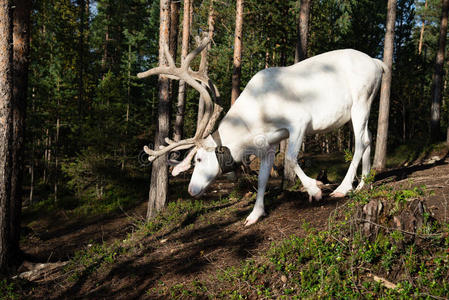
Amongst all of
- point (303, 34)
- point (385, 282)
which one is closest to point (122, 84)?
point (303, 34)

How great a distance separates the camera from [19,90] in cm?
771

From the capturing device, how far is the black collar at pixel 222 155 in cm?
521

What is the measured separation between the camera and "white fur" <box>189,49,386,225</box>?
5086 millimetres

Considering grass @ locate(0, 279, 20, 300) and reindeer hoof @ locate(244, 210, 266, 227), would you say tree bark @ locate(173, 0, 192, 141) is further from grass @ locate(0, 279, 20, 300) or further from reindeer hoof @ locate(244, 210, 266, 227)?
reindeer hoof @ locate(244, 210, 266, 227)

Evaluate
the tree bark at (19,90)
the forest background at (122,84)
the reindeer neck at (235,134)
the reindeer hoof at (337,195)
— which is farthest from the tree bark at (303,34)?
the tree bark at (19,90)

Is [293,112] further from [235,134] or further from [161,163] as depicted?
[161,163]

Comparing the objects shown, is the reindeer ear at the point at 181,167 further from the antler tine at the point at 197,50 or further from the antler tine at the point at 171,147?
the antler tine at the point at 197,50

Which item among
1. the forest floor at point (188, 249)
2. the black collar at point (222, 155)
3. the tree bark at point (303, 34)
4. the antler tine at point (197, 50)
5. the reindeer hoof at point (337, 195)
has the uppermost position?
the tree bark at point (303, 34)

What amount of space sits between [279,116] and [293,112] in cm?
20

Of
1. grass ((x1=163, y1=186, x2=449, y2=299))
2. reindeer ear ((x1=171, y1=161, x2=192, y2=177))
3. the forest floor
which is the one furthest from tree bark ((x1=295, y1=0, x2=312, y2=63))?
grass ((x1=163, y1=186, x2=449, y2=299))

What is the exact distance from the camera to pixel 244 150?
212 inches

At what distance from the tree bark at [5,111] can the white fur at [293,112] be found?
11.8ft

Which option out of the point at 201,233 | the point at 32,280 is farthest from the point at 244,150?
the point at 32,280

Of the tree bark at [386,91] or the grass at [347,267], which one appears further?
the tree bark at [386,91]
